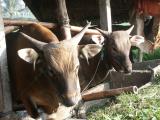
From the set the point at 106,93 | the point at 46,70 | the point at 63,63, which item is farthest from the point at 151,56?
the point at 63,63

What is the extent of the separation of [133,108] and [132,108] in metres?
0.02

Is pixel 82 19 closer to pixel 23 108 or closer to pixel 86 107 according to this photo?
pixel 86 107

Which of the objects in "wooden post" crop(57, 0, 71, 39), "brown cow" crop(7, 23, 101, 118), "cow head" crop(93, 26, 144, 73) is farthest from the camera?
"cow head" crop(93, 26, 144, 73)

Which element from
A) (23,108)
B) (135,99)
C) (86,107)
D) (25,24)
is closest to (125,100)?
(135,99)

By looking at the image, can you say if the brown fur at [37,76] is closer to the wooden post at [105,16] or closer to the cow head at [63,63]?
the cow head at [63,63]

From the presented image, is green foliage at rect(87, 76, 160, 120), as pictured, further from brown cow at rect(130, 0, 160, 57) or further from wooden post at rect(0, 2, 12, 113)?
brown cow at rect(130, 0, 160, 57)

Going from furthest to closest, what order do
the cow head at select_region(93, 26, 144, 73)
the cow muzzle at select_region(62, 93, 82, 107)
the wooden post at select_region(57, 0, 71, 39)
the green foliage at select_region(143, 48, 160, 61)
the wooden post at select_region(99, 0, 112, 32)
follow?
the green foliage at select_region(143, 48, 160, 61) < the wooden post at select_region(99, 0, 112, 32) < the cow head at select_region(93, 26, 144, 73) < the wooden post at select_region(57, 0, 71, 39) < the cow muzzle at select_region(62, 93, 82, 107)

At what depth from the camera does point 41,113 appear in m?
7.20

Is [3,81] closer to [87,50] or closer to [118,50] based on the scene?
[87,50]

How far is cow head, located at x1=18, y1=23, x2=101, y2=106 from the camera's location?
5770 millimetres

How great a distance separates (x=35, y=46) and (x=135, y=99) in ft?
6.14

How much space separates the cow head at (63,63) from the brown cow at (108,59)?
1.61 meters

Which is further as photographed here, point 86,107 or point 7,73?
point 86,107

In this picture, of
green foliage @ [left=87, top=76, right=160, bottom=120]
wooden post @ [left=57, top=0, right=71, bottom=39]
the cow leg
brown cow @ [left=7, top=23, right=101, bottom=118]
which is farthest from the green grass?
wooden post @ [left=57, top=0, right=71, bottom=39]
